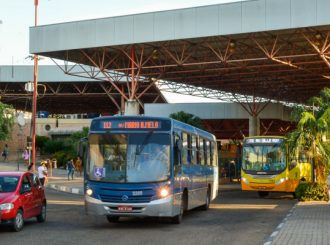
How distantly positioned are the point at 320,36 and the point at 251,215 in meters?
16.1

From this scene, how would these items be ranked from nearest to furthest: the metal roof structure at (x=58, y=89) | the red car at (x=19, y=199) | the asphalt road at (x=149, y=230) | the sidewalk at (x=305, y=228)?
the sidewalk at (x=305, y=228) < the asphalt road at (x=149, y=230) < the red car at (x=19, y=199) < the metal roof structure at (x=58, y=89)

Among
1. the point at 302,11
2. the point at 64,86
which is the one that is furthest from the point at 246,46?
the point at 64,86

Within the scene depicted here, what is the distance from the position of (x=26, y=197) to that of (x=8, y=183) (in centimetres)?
61

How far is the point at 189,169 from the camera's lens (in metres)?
18.6

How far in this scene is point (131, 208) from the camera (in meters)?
15.4

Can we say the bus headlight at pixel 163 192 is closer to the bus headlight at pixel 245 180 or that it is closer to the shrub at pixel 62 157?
the bus headlight at pixel 245 180

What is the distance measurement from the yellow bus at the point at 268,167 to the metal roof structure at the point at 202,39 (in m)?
5.74

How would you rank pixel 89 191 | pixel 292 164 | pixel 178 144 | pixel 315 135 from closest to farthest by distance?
1. pixel 89 191
2. pixel 178 144
3. pixel 315 135
4. pixel 292 164

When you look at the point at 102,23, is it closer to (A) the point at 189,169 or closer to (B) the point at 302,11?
(B) the point at 302,11

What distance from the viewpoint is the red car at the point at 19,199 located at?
47.5 feet

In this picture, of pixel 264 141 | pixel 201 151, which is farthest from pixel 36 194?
pixel 264 141

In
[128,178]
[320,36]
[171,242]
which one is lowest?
[171,242]

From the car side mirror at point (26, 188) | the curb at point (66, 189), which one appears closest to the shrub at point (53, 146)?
the curb at point (66, 189)

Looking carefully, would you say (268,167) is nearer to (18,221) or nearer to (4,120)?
(18,221)
